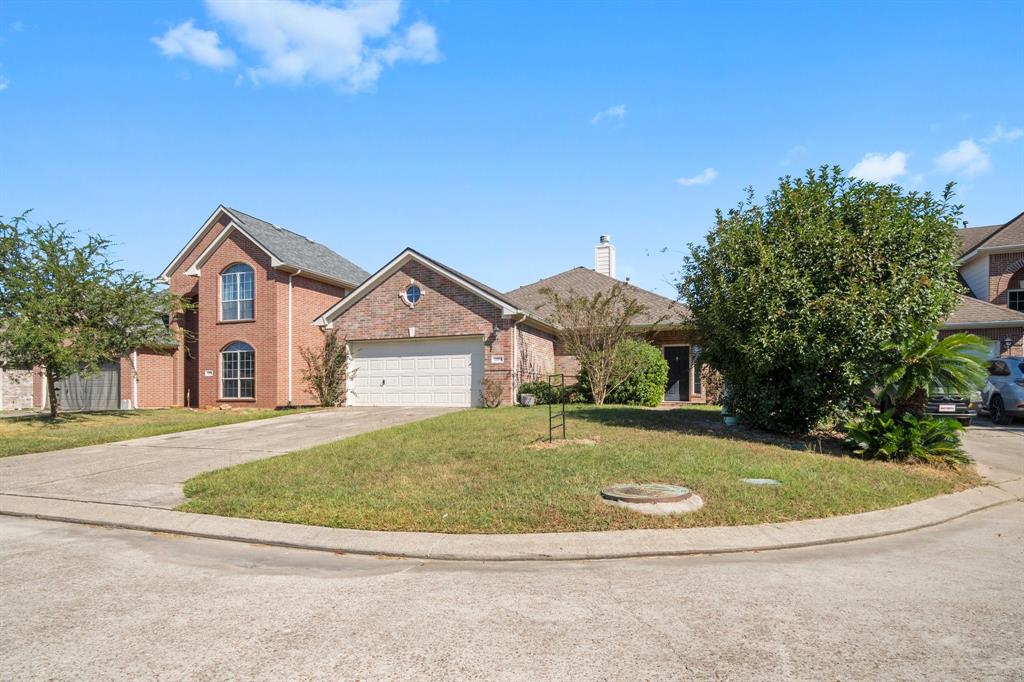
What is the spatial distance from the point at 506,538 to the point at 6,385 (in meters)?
29.4

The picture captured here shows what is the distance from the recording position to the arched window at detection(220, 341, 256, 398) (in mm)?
23141

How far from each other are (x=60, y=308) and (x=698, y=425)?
53.8 ft

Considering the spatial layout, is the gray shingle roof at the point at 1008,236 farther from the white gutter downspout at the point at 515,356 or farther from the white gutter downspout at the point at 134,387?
the white gutter downspout at the point at 134,387

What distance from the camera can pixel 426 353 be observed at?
20.7 meters

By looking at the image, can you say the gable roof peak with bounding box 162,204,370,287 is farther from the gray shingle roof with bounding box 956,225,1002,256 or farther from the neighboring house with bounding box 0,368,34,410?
the gray shingle roof with bounding box 956,225,1002,256

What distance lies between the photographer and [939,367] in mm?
9336

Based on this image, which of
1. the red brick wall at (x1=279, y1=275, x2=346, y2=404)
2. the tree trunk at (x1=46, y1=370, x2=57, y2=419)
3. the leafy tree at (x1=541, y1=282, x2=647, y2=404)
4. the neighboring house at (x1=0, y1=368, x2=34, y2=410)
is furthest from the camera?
the neighboring house at (x1=0, y1=368, x2=34, y2=410)

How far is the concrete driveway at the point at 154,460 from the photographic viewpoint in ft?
26.0

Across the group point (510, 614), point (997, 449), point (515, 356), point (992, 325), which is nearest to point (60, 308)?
point (515, 356)

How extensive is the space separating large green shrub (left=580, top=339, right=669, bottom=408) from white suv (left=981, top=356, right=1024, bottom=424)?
335 inches

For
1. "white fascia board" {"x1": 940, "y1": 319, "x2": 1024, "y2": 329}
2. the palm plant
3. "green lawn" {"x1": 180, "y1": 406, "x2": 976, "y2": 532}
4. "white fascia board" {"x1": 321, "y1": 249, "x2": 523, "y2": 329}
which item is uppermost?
"white fascia board" {"x1": 321, "y1": 249, "x2": 523, "y2": 329}

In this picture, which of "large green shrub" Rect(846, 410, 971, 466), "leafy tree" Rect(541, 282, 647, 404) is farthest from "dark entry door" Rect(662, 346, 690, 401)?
"large green shrub" Rect(846, 410, 971, 466)

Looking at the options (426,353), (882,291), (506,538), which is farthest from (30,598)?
(426,353)

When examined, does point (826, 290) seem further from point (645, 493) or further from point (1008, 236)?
point (1008, 236)
